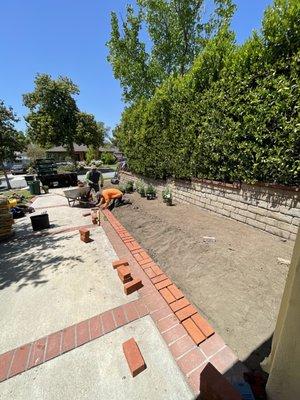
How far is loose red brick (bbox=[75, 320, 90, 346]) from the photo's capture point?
2654 millimetres

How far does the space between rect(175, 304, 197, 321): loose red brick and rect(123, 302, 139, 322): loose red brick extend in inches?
22.8

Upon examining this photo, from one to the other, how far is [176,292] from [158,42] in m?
17.5

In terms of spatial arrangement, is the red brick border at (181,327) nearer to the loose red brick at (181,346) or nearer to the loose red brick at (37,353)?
the loose red brick at (181,346)

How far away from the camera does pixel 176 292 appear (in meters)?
3.31

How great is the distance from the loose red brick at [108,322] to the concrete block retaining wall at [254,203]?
13.4ft

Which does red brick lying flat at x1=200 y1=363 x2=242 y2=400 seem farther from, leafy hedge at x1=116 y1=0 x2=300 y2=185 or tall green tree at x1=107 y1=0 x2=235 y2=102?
tall green tree at x1=107 y1=0 x2=235 y2=102

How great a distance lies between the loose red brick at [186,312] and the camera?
283 cm

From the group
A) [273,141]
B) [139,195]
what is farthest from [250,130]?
[139,195]

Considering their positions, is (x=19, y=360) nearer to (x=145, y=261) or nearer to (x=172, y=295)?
(x=172, y=295)

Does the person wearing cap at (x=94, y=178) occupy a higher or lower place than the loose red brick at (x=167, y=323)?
higher

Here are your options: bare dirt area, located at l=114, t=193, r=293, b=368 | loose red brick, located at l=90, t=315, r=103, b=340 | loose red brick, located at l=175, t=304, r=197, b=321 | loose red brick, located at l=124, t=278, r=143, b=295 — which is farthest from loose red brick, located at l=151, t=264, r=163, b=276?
loose red brick, located at l=90, t=315, r=103, b=340

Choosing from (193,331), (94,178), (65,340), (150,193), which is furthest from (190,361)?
(94,178)

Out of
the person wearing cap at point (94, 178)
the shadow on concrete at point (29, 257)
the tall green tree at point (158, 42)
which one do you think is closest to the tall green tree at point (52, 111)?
the tall green tree at point (158, 42)

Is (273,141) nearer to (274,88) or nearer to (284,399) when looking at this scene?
(274,88)
